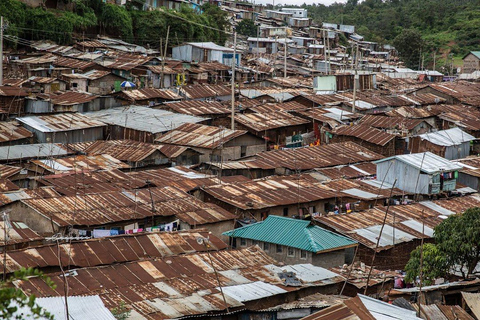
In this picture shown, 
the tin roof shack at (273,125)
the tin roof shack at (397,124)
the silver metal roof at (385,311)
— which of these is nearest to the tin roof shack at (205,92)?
the tin roof shack at (273,125)

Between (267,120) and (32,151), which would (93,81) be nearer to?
(267,120)

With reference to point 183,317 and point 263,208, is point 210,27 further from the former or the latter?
point 183,317

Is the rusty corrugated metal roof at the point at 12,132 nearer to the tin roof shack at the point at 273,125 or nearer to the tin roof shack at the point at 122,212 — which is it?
the tin roof shack at the point at 122,212

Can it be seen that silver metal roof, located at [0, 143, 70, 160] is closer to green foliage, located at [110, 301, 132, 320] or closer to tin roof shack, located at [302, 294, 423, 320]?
green foliage, located at [110, 301, 132, 320]

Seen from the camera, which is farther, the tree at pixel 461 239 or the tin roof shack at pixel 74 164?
the tin roof shack at pixel 74 164

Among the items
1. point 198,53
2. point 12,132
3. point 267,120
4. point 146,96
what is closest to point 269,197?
point 12,132

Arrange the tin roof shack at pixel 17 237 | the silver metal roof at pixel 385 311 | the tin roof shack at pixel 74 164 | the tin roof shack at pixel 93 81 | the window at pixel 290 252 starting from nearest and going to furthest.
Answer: the silver metal roof at pixel 385 311, the tin roof shack at pixel 17 237, the window at pixel 290 252, the tin roof shack at pixel 74 164, the tin roof shack at pixel 93 81
